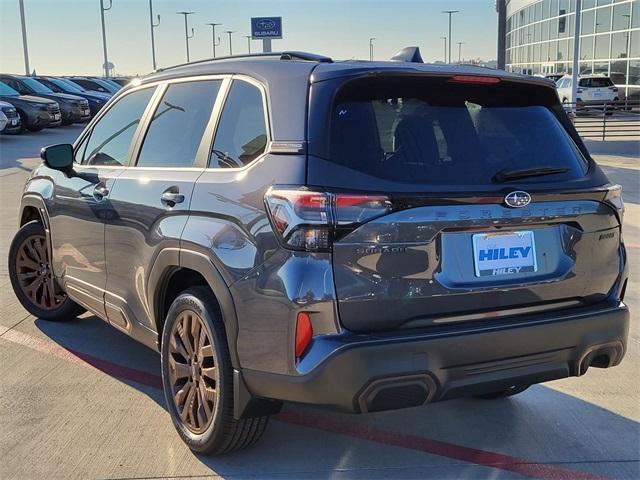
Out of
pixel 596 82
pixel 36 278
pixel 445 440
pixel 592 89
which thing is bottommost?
pixel 445 440

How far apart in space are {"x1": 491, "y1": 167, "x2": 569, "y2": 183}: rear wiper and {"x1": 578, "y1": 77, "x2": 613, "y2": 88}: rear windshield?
30.4 metres

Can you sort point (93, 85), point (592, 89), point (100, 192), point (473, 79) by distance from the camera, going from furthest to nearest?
Result: point (93, 85) → point (592, 89) → point (100, 192) → point (473, 79)

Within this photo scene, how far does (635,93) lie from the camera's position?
107 feet

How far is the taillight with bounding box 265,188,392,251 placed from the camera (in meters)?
2.55

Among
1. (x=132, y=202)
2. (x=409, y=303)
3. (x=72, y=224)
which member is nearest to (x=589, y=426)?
(x=409, y=303)

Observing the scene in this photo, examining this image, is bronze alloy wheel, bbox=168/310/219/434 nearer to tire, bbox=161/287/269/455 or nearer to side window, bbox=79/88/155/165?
tire, bbox=161/287/269/455

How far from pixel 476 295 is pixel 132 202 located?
73.2 inches

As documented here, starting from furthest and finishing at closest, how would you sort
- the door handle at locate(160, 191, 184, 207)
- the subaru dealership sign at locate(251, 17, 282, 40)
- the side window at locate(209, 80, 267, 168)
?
the subaru dealership sign at locate(251, 17, 282, 40)
the door handle at locate(160, 191, 184, 207)
the side window at locate(209, 80, 267, 168)

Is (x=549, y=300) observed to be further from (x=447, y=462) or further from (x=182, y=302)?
(x=182, y=302)

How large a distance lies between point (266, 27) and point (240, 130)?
1717 inches

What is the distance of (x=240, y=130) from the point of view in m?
3.12

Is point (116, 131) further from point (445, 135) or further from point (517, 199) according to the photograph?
point (517, 199)

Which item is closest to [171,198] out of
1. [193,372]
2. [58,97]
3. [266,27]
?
[193,372]

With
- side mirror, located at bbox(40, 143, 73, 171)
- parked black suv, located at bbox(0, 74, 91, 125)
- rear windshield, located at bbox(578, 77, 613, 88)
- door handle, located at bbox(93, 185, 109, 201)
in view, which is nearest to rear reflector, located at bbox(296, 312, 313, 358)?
door handle, located at bbox(93, 185, 109, 201)
